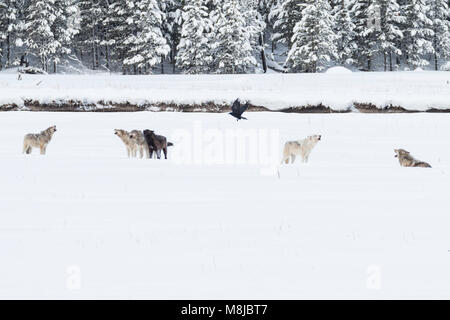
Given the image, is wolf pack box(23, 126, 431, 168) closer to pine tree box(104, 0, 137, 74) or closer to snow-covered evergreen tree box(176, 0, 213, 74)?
snow-covered evergreen tree box(176, 0, 213, 74)

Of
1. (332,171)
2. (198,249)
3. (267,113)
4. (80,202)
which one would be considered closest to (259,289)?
(198,249)

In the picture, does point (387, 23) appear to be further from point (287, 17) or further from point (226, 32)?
point (226, 32)

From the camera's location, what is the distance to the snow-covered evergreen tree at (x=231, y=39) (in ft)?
126

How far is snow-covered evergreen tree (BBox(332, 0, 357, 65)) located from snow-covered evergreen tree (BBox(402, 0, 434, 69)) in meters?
5.28

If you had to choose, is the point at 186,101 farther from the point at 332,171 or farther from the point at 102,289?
the point at 102,289

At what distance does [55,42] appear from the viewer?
146 ft

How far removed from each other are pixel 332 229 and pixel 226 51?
35.0m

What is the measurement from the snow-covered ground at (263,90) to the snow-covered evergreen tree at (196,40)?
13.0m


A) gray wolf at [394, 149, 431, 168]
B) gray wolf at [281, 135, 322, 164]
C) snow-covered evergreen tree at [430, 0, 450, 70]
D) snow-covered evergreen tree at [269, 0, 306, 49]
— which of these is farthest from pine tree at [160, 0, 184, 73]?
gray wolf at [394, 149, 431, 168]

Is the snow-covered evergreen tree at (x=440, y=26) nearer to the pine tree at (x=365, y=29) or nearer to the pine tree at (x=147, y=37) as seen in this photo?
the pine tree at (x=365, y=29)

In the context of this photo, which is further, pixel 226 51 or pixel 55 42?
pixel 55 42

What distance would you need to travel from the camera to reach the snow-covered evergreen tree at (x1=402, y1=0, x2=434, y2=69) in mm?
45250

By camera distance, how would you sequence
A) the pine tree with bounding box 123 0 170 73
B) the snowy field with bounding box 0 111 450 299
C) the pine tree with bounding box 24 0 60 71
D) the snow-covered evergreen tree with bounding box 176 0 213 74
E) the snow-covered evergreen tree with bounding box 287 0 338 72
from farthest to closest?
the pine tree with bounding box 24 0 60 71 → the pine tree with bounding box 123 0 170 73 → the snow-covered evergreen tree with bounding box 176 0 213 74 → the snow-covered evergreen tree with bounding box 287 0 338 72 → the snowy field with bounding box 0 111 450 299

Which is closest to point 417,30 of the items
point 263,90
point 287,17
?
point 287,17
